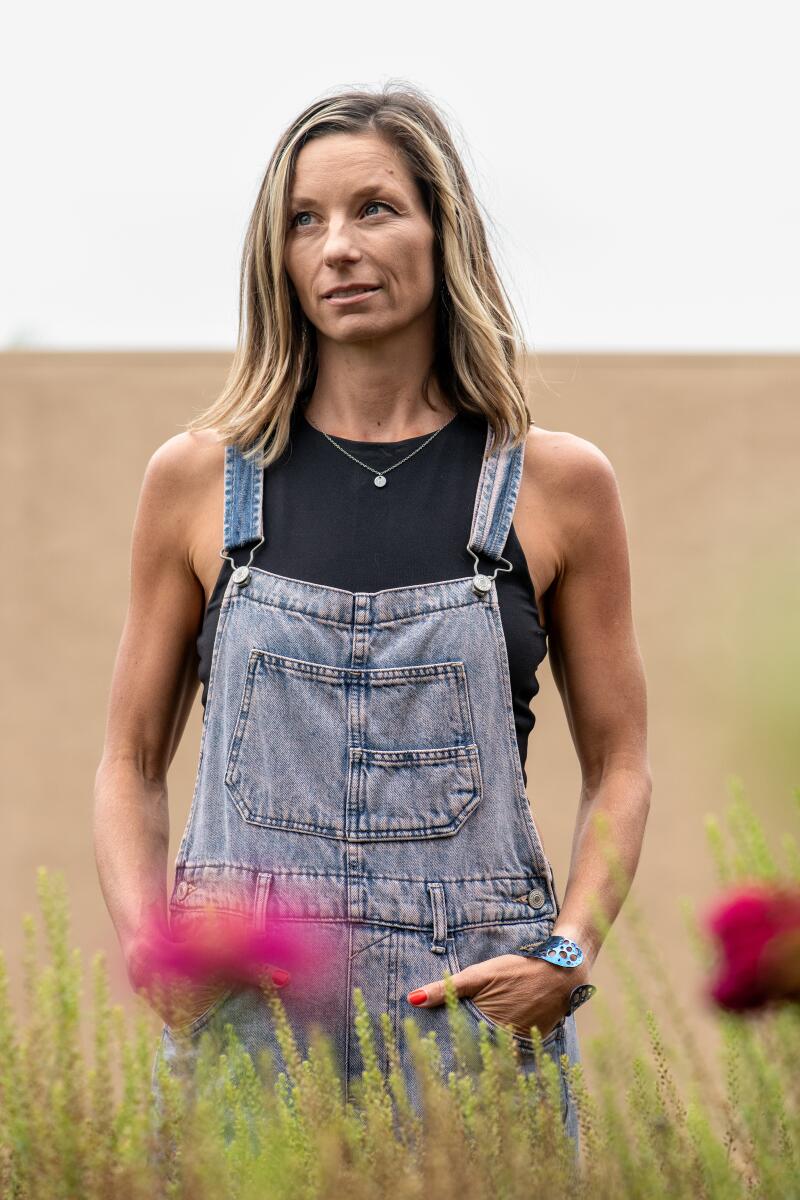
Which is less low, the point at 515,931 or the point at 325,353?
the point at 325,353

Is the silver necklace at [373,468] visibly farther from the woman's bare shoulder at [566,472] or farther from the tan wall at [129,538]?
the tan wall at [129,538]

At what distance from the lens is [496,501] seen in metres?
2.03

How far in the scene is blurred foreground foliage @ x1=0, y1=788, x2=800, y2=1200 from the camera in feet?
3.68

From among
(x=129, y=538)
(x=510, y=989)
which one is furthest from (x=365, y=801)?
(x=129, y=538)

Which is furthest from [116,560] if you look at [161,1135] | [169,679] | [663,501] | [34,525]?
[161,1135]

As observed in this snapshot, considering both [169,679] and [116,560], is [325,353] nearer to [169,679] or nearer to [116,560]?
[169,679]

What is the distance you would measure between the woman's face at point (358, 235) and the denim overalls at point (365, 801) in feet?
1.08

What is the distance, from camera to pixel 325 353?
85.0 inches

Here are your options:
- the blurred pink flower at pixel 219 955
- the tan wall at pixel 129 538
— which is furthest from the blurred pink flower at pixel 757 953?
the tan wall at pixel 129 538

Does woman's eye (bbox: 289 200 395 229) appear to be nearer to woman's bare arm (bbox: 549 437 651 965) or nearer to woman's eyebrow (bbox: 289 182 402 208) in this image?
woman's eyebrow (bbox: 289 182 402 208)

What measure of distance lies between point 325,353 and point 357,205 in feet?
0.69

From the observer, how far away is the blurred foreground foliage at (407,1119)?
3.68ft

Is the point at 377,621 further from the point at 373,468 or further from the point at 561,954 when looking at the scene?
the point at 561,954

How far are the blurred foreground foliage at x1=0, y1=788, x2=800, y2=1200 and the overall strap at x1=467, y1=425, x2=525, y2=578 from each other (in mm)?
747
